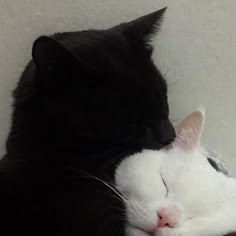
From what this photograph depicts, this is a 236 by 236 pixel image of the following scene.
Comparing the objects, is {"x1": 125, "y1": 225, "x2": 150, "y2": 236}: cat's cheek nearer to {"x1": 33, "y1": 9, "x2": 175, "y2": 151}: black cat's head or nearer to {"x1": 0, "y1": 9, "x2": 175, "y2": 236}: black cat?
{"x1": 0, "y1": 9, "x2": 175, "y2": 236}: black cat

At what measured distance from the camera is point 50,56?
38.2 inches

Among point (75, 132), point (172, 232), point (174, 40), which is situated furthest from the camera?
point (174, 40)

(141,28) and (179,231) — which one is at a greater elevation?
(141,28)

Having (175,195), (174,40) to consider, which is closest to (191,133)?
(175,195)

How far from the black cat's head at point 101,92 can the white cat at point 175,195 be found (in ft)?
0.21

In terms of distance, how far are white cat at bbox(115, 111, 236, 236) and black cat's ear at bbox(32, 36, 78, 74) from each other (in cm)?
23

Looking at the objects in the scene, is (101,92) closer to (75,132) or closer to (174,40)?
(75,132)

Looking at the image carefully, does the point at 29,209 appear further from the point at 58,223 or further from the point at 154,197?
the point at 154,197

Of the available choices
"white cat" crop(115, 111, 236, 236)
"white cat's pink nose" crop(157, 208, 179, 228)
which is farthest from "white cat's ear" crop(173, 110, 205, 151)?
A: "white cat's pink nose" crop(157, 208, 179, 228)

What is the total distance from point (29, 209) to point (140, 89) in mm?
330

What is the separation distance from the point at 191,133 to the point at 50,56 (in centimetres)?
33

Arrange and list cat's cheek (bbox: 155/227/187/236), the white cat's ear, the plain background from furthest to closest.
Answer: the plain background < the white cat's ear < cat's cheek (bbox: 155/227/187/236)

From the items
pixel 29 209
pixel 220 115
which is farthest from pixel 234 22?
pixel 29 209

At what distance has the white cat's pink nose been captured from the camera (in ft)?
2.97
